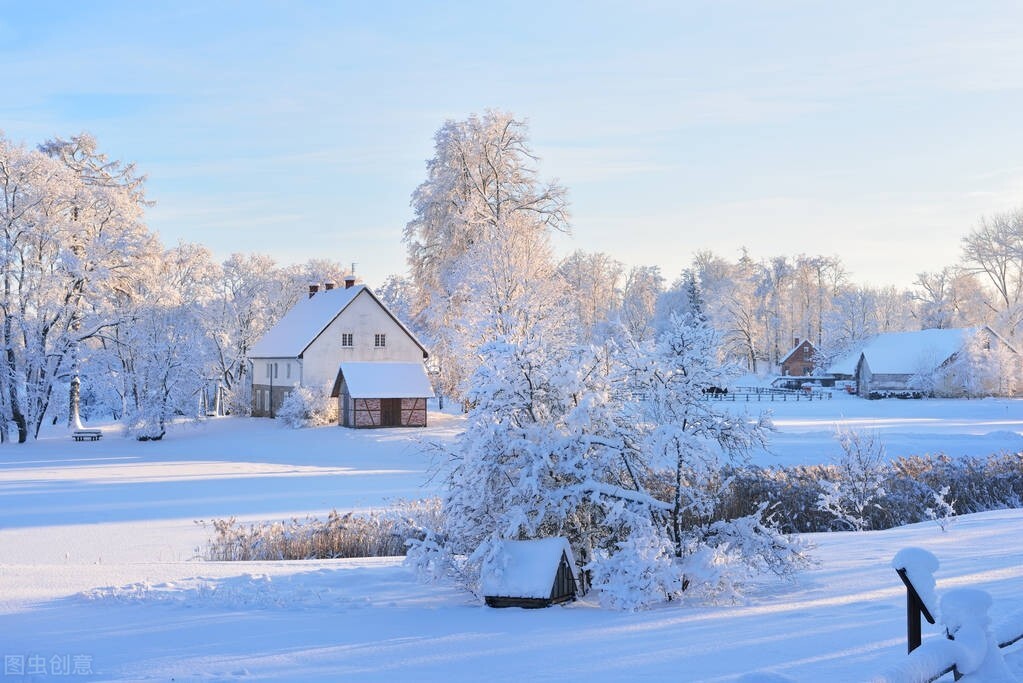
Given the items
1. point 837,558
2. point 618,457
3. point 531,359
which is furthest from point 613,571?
point 837,558

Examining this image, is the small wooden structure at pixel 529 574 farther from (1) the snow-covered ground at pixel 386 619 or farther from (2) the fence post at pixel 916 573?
(2) the fence post at pixel 916 573

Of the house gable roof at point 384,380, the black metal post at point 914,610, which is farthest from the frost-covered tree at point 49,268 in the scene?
the black metal post at point 914,610

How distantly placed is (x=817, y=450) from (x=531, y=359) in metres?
20.9

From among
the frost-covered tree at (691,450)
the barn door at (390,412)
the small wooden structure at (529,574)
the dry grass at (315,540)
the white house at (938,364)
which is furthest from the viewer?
the white house at (938,364)

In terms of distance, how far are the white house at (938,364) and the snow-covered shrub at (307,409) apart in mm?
36027

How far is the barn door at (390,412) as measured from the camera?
4272cm

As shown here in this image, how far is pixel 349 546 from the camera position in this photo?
14867 millimetres

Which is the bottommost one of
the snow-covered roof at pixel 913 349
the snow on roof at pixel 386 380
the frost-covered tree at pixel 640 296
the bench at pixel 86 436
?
the bench at pixel 86 436

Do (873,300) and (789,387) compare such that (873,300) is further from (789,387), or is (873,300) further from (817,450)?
(817,450)

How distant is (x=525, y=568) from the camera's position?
10031mm

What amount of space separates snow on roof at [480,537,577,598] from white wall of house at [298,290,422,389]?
116 ft

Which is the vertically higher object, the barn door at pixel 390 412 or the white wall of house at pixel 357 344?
the white wall of house at pixel 357 344

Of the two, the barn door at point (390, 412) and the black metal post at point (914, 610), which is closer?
the black metal post at point (914, 610)

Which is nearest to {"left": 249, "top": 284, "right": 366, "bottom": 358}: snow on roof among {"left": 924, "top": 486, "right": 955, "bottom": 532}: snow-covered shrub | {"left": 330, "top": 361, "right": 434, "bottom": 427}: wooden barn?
{"left": 330, "top": 361, "right": 434, "bottom": 427}: wooden barn
